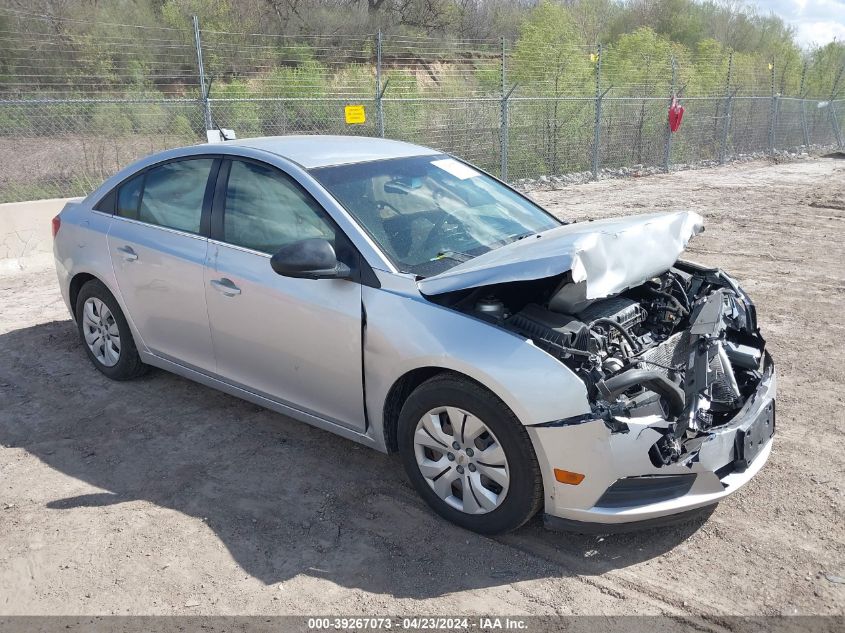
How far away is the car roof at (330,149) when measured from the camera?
13.4ft

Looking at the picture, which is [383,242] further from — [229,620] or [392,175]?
[229,620]

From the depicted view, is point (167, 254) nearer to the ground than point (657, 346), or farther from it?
farther from it

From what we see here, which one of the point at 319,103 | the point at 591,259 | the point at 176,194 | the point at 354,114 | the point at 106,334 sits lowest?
the point at 106,334

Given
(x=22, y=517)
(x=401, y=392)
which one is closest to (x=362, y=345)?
(x=401, y=392)

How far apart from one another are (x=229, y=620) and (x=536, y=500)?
4.42 ft

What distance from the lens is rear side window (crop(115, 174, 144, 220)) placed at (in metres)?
4.80

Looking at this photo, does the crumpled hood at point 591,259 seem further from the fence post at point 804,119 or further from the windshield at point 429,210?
the fence post at point 804,119

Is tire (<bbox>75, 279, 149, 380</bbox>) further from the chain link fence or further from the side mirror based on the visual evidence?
the chain link fence

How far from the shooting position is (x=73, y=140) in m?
13.4

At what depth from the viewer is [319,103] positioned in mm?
14344

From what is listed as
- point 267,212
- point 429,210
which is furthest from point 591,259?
point 267,212

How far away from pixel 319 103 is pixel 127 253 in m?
10.4

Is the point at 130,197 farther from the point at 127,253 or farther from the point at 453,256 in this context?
the point at 453,256

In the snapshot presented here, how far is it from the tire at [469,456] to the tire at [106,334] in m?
2.45
